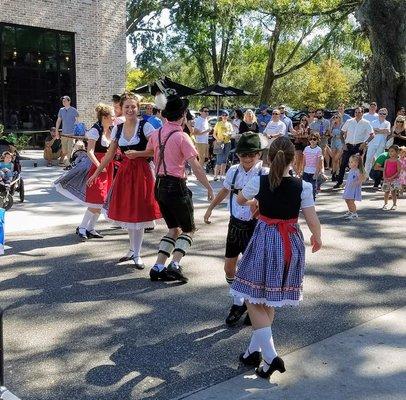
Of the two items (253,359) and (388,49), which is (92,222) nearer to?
(253,359)

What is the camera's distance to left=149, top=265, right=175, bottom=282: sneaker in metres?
5.88

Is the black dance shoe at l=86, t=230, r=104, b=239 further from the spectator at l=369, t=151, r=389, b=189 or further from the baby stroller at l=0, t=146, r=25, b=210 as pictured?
the spectator at l=369, t=151, r=389, b=189

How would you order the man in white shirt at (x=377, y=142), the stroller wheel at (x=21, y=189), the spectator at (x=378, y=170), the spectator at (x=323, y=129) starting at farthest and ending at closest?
the spectator at (x=323, y=129) → the man in white shirt at (x=377, y=142) → the spectator at (x=378, y=170) → the stroller wheel at (x=21, y=189)

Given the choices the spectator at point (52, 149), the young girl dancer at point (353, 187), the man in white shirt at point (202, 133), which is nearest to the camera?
the young girl dancer at point (353, 187)

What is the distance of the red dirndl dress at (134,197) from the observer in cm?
612

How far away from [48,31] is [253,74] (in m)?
37.2

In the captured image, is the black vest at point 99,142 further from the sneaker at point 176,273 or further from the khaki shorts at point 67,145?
the khaki shorts at point 67,145

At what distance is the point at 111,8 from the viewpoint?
22.7 meters

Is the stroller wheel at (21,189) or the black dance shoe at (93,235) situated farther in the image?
the stroller wheel at (21,189)

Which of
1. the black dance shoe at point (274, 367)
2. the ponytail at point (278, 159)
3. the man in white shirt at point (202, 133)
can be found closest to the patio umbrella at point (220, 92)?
the man in white shirt at point (202, 133)

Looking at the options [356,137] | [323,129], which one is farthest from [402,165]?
[323,129]

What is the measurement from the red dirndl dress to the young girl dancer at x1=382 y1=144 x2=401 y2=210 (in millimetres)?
5952

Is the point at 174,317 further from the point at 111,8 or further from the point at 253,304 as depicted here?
the point at 111,8

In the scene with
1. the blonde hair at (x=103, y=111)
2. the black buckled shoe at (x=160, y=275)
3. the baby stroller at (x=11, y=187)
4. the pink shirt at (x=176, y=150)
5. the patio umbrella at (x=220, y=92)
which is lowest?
the black buckled shoe at (x=160, y=275)
